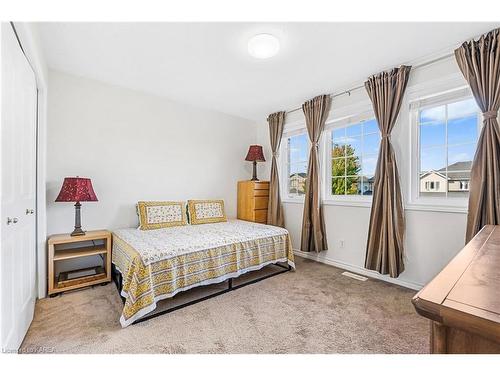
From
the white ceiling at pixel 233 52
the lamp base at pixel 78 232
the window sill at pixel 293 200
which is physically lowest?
the lamp base at pixel 78 232

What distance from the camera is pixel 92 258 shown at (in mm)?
2818

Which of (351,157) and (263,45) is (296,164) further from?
(263,45)

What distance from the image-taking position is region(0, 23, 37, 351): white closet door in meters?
1.27

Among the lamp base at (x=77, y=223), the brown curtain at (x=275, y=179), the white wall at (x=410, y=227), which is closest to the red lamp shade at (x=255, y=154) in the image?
the brown curtain at (x=275, y=179)

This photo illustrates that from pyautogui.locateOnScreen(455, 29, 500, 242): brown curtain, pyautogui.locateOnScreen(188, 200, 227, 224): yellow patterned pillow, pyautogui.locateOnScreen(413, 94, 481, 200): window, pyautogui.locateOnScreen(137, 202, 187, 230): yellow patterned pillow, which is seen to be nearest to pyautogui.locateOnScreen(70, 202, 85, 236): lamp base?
pyautogui.locateOnScreen(137, 202, 187, 230): yellow patterned pillow

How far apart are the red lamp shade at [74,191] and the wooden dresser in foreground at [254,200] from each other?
2.14 m

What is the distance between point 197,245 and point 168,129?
188 cm

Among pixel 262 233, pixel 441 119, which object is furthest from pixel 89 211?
pixel 441 119

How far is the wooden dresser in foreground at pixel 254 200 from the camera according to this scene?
387cm

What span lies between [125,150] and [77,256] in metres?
1.31

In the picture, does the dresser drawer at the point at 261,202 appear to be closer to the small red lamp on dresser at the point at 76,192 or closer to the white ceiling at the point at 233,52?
the white ceiling at the point at 233,52

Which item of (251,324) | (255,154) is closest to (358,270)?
(251,324)

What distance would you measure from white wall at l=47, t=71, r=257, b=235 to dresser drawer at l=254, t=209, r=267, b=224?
0.51 metres

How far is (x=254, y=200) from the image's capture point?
3857mm
